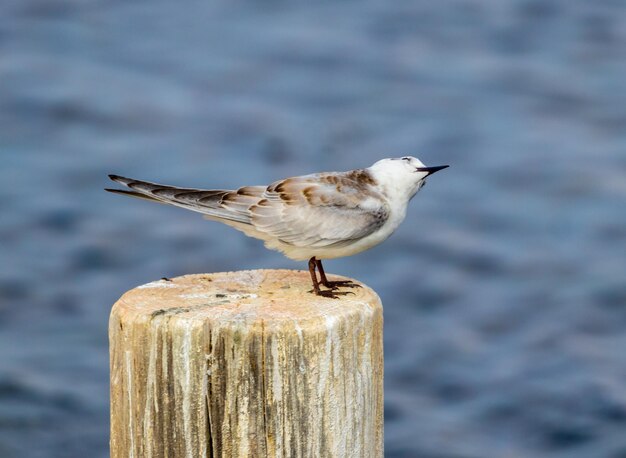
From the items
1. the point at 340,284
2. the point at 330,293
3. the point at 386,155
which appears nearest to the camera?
the point at 330,293

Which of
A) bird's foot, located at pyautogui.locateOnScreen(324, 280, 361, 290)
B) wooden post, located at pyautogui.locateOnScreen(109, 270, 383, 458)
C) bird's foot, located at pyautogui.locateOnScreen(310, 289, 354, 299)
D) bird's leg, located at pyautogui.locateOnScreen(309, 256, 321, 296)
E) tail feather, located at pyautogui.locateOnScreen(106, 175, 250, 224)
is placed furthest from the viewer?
tail feather, located at pyautogui.locateOnScreen(106, 175, 250, 224)

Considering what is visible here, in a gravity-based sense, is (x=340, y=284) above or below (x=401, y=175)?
below

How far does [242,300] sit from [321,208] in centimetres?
110

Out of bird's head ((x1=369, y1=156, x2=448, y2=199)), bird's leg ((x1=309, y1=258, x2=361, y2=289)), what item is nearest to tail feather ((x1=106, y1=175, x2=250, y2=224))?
bird's leg ((x1=309, y1=258, x2=361, y2=289))

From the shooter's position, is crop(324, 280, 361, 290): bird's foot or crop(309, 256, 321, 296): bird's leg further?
crop(324, 280, 361, 290): bird's foot

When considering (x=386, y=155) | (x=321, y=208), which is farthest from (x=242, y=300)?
(x=386, y=155)

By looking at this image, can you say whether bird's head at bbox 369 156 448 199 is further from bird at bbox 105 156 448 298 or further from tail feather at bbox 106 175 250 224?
tail feather at bbox 106 175 250 224

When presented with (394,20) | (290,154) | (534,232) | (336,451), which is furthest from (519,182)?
(336,451)

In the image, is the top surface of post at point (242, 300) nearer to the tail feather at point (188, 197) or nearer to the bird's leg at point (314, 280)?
the bird's leg at point (314, 280)

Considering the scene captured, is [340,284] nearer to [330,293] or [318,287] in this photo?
[318,287]

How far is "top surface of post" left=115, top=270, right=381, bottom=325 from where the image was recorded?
5.10m

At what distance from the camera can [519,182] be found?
14234 mm

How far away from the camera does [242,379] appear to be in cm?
489

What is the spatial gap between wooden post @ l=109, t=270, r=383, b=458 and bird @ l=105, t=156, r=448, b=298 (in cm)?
106
